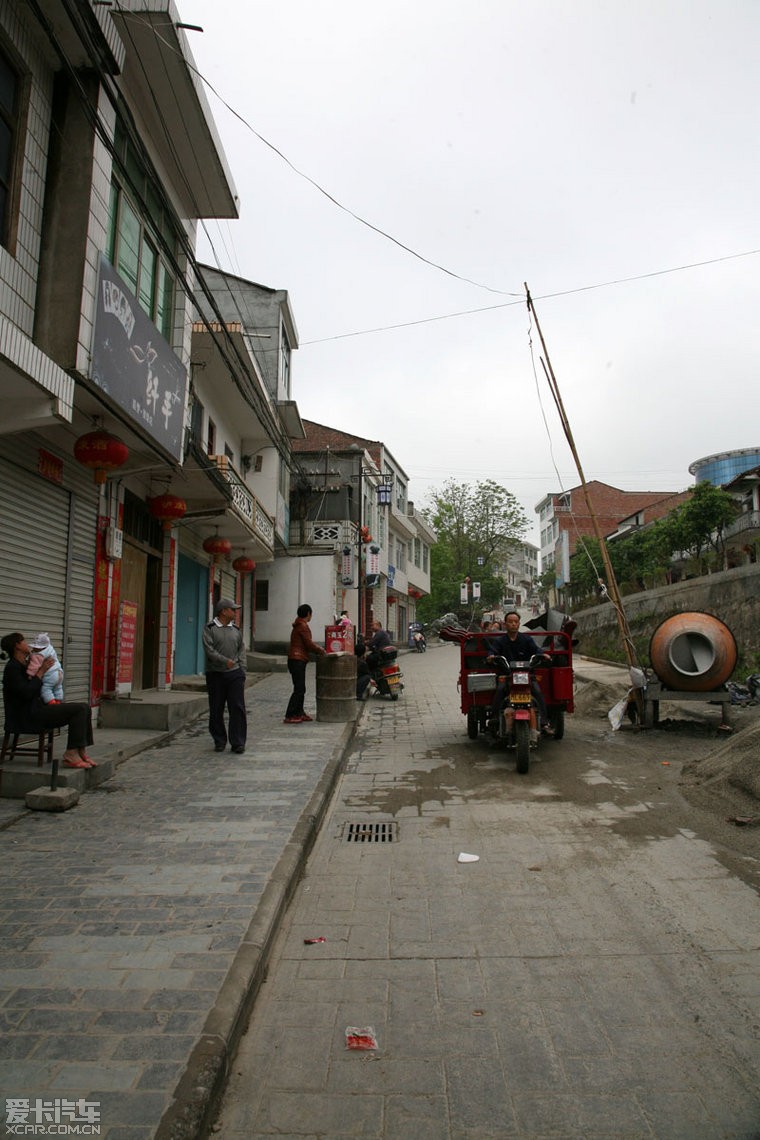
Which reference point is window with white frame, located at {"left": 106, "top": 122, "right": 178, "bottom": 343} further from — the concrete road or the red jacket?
the concrete road

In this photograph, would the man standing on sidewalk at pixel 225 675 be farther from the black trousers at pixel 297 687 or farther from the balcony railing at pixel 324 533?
the balcony railing at pixel 324 533

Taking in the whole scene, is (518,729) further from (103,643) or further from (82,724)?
(103,643)

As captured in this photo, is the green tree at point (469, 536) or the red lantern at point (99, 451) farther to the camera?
the green tree at point (469, 536)

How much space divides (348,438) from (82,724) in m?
28.9

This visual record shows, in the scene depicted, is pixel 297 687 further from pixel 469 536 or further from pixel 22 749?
pixel 469 536

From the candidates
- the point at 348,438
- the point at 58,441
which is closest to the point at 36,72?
the point at 58,441

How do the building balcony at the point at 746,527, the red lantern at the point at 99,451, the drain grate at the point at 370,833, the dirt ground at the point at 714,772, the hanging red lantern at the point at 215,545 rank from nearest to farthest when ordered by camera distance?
the dirt ground at the point at 714,772
the drain grate at the point at 370,833
the red lantern at the point at 99,451
the hanging red lantern at the point at 215,545
the building balcony at the point at 746,527

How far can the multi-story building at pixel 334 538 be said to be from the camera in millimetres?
26781

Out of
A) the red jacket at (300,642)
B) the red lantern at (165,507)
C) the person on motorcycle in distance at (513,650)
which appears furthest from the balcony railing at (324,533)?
the person on motorcycle in distance at (513,650)

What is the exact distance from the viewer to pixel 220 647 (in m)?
8.51

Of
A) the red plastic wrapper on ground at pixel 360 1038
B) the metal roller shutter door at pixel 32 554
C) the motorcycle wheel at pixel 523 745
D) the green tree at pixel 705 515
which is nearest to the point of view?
the red plastic wrapper on ground at pixel 360 1038

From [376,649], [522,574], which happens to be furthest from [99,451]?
[522,574]

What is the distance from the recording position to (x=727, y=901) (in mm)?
4230

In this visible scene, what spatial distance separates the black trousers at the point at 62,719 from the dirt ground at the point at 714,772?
5.10 metres
